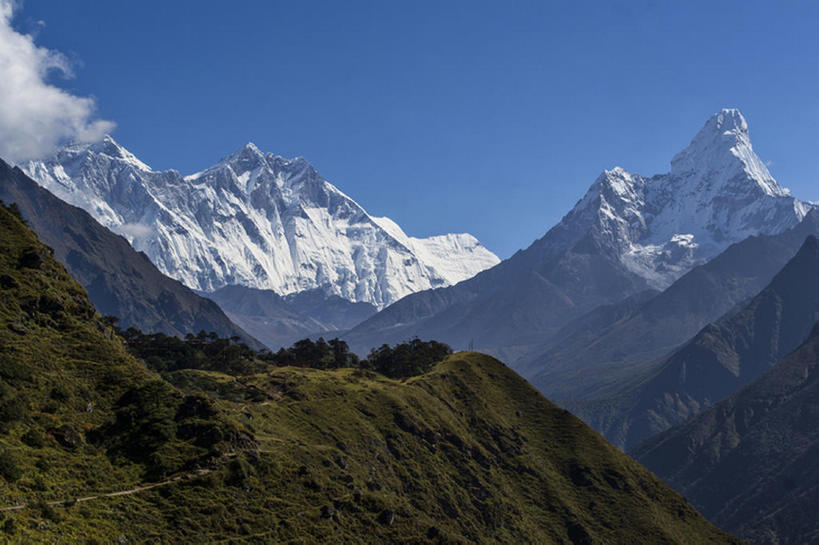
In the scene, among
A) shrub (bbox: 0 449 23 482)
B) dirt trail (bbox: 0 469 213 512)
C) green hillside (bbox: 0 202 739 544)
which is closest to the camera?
dirt trail (bbox: 0 469 213 512)

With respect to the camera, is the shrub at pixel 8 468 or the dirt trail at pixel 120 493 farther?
the shrub at pixel 8 468

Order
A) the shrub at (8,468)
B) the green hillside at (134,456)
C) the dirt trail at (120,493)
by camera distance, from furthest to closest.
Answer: the green hillside at (134,456)
the shrub at (8,468)
the dirt trail at (120,493)

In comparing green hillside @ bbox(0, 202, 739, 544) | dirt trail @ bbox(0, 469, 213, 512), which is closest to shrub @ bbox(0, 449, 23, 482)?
green hillside @ bbox(0, 202, 739, 544)

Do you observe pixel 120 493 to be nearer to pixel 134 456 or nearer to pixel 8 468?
pixel 134 456

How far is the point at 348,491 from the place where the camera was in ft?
524

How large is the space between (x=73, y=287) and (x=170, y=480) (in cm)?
6123

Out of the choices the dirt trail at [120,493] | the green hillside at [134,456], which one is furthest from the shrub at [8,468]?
the dirt trail at [120,493]

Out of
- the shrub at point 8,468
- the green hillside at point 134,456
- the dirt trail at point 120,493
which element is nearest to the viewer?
the dirt trail at point 120,493

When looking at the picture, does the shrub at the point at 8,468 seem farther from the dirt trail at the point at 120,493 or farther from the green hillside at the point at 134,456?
the dirt trail at the point at 120,493

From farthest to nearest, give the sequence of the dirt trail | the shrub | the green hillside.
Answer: the green hillside < the shrub < the dirt trail

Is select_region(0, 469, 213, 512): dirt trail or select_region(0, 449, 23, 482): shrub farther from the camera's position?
select_region(0, 449, 23, 482): shrub

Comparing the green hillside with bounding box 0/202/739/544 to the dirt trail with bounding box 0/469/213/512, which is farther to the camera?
the green hillside with bounding box 0/202/739/544

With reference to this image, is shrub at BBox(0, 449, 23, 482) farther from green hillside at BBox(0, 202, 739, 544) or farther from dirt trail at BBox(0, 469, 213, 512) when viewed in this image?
dirt trail at BBox(0, 469, 213, 512)

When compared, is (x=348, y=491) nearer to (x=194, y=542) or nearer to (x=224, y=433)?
(x=224, y=433)
